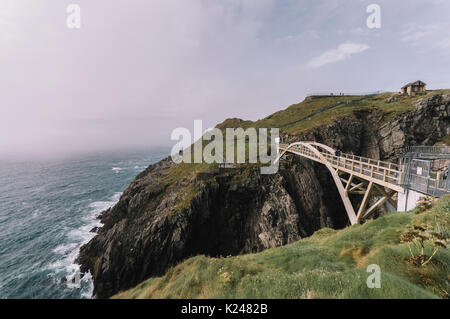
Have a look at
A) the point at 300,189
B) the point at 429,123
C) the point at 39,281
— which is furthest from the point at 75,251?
the point at 429,123

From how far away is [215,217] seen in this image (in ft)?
99.8

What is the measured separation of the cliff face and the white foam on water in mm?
1609

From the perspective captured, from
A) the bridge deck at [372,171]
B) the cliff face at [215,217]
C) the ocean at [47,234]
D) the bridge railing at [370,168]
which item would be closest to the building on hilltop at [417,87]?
the cliff face at [215,217]

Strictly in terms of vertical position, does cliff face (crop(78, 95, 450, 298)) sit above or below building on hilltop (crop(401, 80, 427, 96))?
below

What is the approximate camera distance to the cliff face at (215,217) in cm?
2530

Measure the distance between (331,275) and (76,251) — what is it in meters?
45.3

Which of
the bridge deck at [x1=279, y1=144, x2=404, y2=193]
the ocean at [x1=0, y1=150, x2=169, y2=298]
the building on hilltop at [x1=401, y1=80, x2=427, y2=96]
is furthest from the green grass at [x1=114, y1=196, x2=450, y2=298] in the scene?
the building on hilltop at [x1=401, y1=80, x2=427, y2=96]

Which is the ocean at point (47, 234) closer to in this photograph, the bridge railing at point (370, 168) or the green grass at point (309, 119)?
the green grass at point (309, 119)

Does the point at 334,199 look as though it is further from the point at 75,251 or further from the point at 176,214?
the point at 75,251

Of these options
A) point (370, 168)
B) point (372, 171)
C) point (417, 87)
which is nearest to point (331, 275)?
point (372, 171)

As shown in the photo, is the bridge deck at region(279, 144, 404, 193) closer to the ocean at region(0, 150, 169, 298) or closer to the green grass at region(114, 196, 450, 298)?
the green grass at region(114, 196, 450, 298)

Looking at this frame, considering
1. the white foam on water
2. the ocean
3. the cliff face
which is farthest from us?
the ocean

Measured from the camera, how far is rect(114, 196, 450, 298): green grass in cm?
432
